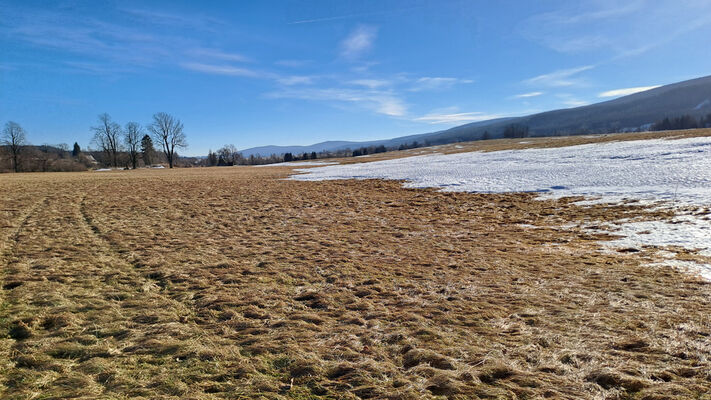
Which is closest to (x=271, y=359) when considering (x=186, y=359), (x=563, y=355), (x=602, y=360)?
(x=186, y=359)

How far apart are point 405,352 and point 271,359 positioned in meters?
1.64

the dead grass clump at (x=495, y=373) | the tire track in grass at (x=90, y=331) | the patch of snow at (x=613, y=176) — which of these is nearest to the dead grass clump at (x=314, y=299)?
the tire track in grass at (x=90, y=331)

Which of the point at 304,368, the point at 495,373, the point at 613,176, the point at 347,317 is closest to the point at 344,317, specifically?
the point at 347,317

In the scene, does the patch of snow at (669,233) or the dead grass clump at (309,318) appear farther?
the patch of snow at (669,233)

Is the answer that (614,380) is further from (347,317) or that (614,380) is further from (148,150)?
(148,150)

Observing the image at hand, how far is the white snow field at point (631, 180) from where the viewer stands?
9.35m

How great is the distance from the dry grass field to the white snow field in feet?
6.17

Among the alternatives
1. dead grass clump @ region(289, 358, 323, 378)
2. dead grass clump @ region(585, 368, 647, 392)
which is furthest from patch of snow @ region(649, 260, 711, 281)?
dead grass clump @ region(289, 358, 323, 378)

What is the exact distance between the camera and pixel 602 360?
3.73m

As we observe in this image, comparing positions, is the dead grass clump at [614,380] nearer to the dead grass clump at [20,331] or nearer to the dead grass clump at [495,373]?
the dead grass clump at [495,373]

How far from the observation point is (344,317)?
16.4 feet

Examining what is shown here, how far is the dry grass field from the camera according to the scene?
3432 mm

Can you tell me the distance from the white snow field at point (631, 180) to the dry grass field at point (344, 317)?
6.17ft

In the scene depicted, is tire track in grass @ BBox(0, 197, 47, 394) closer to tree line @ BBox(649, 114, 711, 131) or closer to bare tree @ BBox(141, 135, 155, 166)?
bare tree @ BBox(141, 135, 155, 166)
